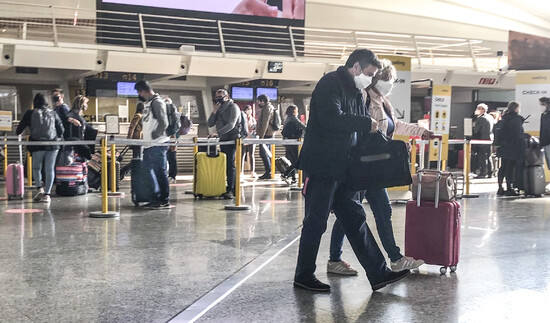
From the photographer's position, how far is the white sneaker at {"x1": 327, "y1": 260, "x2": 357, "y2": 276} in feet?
17.2

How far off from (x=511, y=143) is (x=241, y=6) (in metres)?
10.4

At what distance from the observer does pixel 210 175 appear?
1065 centimetres

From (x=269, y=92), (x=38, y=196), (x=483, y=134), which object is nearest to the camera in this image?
(x=38, y=196)

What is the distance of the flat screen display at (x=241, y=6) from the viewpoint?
62.2 ft

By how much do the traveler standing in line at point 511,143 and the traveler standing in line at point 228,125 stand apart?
4.53m

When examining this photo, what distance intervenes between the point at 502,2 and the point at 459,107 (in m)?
10.8

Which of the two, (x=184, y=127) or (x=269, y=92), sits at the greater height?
(x=269, y=92)

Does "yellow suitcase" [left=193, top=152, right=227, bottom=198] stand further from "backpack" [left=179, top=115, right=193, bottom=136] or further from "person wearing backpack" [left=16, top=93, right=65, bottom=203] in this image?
"person wearing backpack" [left=16, top=93, right=65, bottom=203]

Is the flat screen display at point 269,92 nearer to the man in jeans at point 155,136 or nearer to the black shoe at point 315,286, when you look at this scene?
the man in jeans at point 155,136

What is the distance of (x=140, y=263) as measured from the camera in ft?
18.4

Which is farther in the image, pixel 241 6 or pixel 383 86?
pixel 241 6

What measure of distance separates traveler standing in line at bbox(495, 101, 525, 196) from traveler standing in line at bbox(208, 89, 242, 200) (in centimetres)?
453

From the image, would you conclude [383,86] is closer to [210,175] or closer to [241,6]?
[210,175]

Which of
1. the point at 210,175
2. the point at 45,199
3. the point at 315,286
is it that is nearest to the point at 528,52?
the point at 210,175
